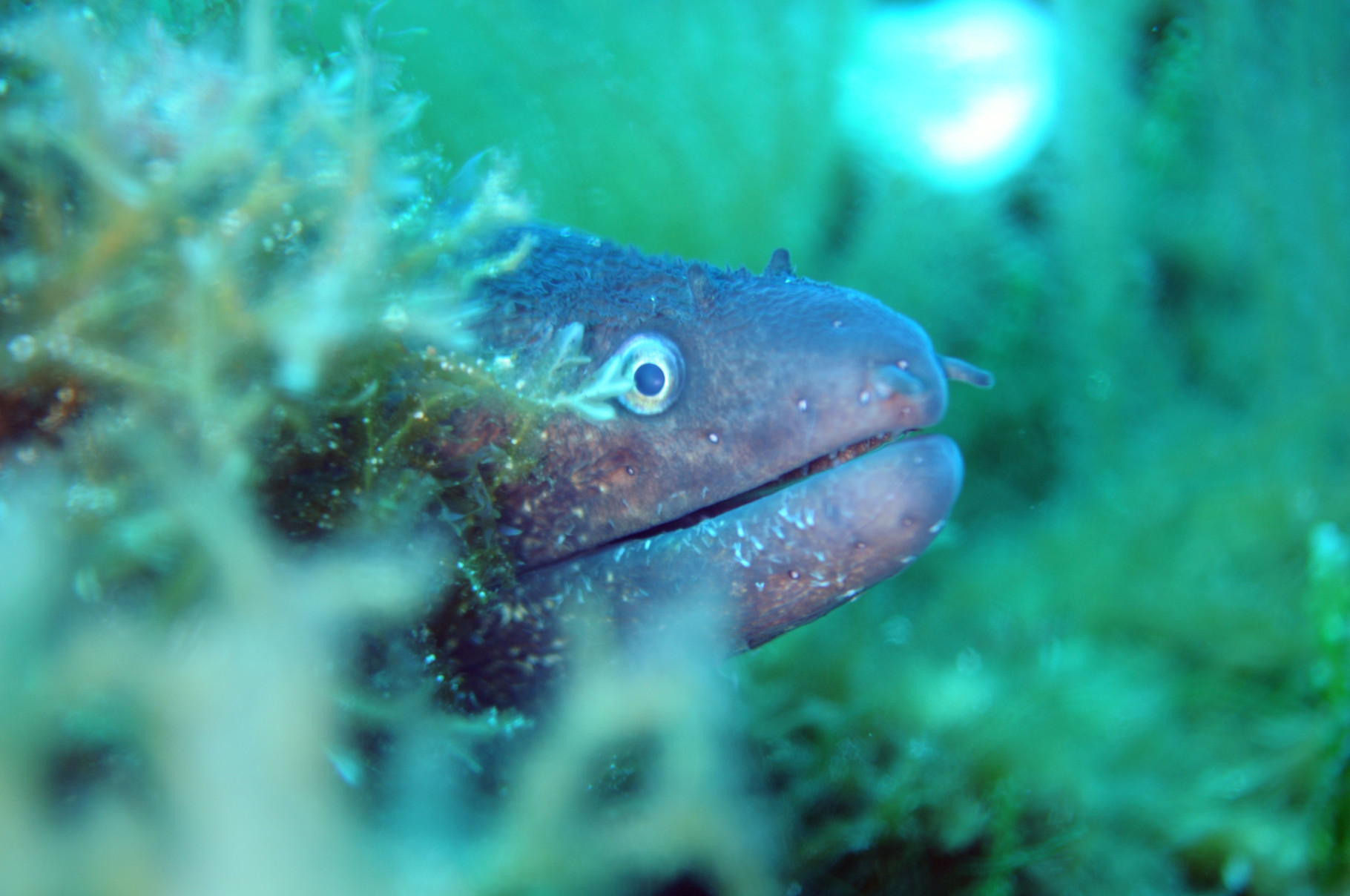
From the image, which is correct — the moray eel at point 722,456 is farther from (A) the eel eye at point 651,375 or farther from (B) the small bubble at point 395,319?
(B) the small bubble at point 395,319

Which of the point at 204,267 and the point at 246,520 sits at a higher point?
the point at 204,267

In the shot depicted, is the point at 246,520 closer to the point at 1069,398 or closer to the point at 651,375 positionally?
the point at 651,375

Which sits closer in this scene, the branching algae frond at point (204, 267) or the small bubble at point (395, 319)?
the branching algae frond at point (204, 267)

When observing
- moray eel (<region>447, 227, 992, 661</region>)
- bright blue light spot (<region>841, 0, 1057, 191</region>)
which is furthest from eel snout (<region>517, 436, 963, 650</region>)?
bright blue light spot (<region>841, 0, 1057, 191</region>)

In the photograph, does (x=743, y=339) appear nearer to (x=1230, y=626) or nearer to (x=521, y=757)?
(x=521, y=757)

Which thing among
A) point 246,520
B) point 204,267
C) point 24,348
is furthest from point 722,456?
point 24,348

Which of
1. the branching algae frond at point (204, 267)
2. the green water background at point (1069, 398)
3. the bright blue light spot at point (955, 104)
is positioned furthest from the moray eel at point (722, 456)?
the bright blue light spot at point (955, 104)
